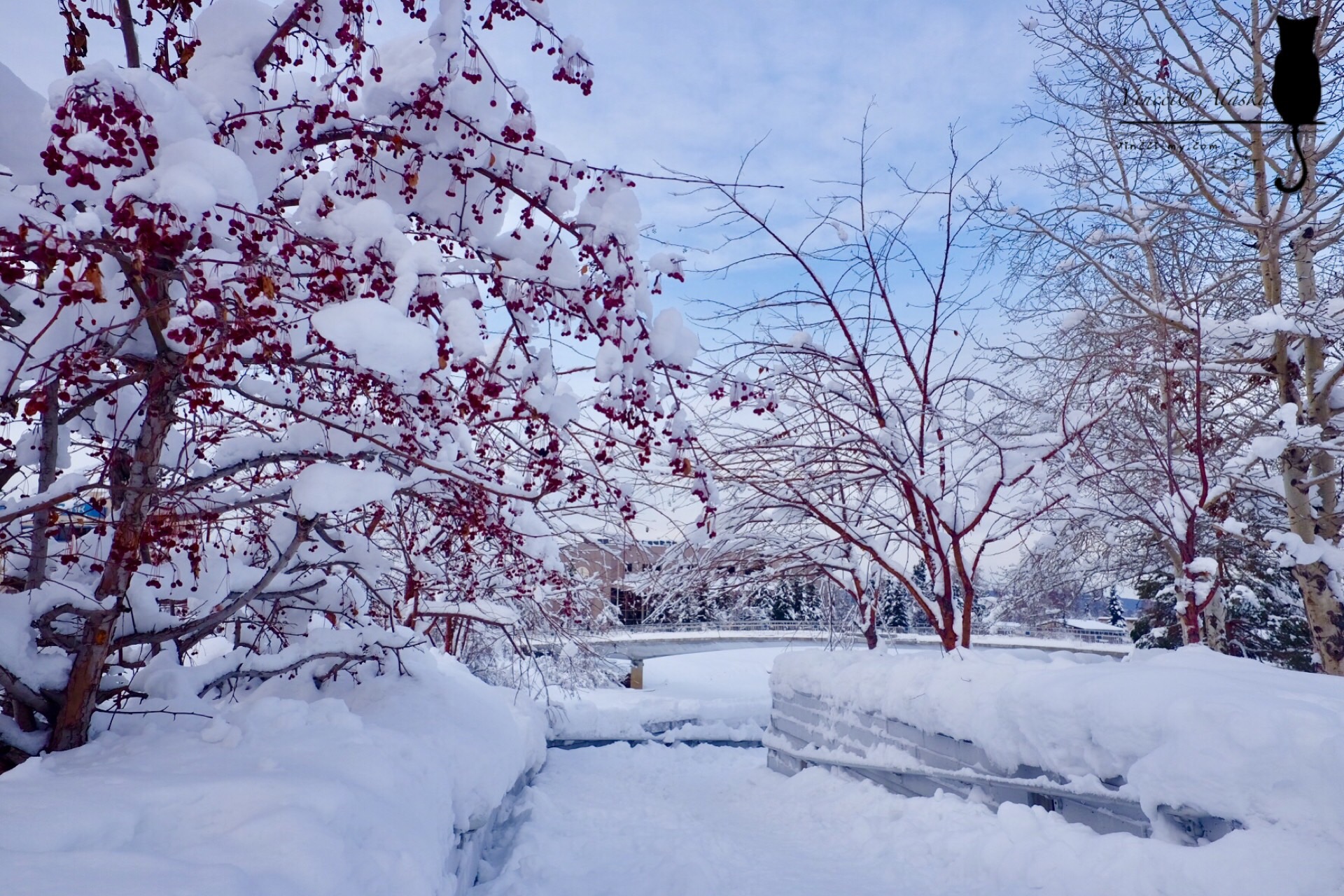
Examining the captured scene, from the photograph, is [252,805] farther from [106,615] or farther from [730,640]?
[730,640]

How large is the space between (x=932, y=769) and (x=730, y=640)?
31.1 m

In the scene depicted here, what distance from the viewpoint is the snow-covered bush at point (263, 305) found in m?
2.37

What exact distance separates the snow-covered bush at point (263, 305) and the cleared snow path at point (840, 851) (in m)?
3.04

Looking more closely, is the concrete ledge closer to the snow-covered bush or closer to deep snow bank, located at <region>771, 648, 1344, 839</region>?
deep snow bank, located at <region>771, 648, 1344, 839</region>

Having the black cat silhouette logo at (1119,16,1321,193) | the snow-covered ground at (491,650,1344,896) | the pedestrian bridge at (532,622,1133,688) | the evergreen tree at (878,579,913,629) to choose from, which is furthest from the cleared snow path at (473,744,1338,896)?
the pedestrian bridge at (532,622,1133,688)

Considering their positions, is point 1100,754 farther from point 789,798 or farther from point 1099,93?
point 1099,93

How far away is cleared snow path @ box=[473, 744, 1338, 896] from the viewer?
12.1ft

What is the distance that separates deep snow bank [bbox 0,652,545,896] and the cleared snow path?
151cm

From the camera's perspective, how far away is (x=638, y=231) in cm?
326

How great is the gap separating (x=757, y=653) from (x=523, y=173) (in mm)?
37440

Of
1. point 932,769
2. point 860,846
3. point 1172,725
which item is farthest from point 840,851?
point 1172,725

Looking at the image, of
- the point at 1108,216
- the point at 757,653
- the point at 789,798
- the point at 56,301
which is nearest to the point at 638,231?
the point at 56,301

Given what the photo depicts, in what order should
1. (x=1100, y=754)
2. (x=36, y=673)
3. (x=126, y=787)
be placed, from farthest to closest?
(x=1100, y=754) < (x=36, y=673) < (x=126, y=787)

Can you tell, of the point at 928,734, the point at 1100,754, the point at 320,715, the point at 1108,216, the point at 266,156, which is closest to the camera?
the point at 266,156
